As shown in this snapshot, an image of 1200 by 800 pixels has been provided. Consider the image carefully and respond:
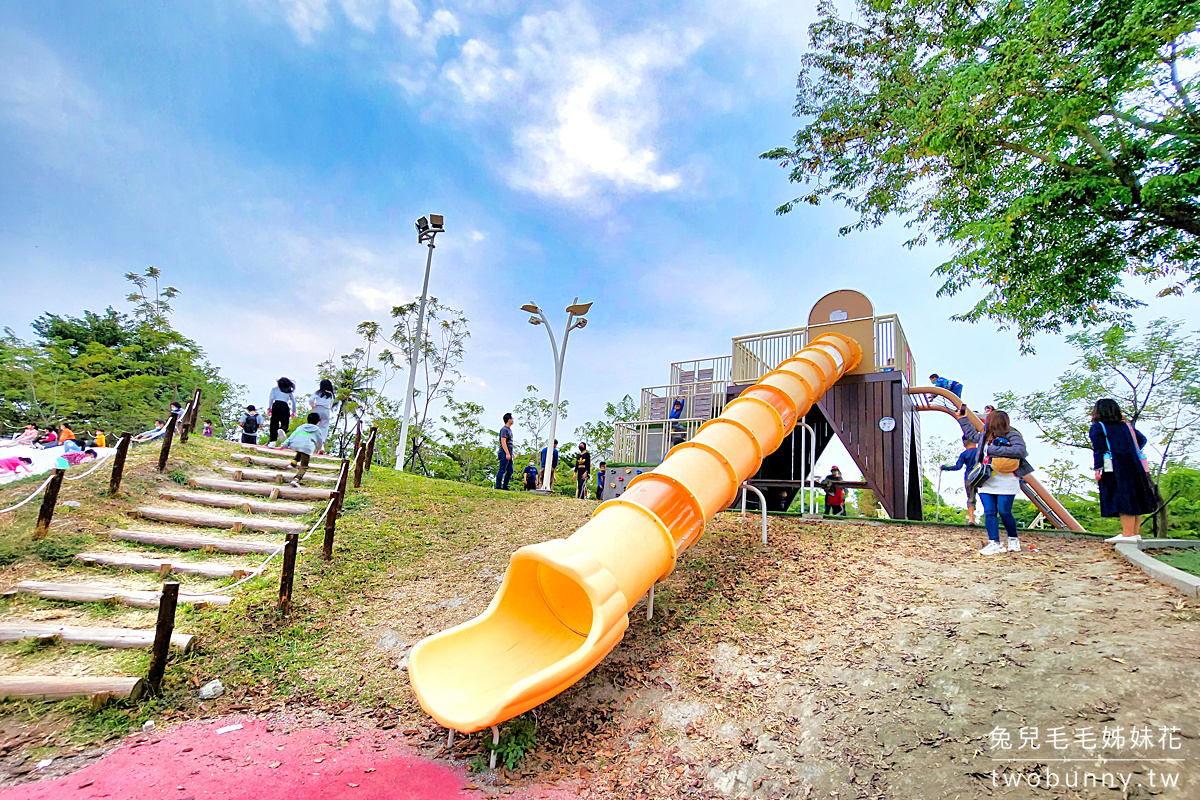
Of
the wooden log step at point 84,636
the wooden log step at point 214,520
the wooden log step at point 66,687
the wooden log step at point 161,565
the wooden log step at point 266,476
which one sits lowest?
the wooden log step at point 66,687

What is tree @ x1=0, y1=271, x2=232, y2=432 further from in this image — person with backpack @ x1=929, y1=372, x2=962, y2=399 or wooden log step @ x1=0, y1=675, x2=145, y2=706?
person with backpack @ x1=929, y1=372, x2=962, y2=399

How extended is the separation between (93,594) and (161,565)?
66 centimetres

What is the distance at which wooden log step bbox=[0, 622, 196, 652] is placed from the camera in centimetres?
399

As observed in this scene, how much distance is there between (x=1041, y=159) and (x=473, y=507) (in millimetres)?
10341

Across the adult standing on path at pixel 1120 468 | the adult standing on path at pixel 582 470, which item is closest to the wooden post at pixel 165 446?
the adult standing on path at pixel 582 470

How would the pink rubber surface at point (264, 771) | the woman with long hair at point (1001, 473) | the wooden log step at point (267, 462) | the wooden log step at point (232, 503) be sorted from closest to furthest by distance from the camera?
the pink rubber surface at point (264, 771), the woman with long hair at point (1001, 473), the wooden log step at point (232, 503), the wooden log step at point (267, 462)

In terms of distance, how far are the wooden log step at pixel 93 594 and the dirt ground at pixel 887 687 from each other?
1.71 metres

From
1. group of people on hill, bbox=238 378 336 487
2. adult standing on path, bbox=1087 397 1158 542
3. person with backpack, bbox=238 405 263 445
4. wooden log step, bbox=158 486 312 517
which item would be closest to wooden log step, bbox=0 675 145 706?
wooden log step, bbox=158 486 312 517

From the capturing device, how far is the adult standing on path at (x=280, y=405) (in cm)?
995

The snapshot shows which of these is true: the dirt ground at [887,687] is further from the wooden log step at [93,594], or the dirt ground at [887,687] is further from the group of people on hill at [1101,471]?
the wooden log step at [93,594]

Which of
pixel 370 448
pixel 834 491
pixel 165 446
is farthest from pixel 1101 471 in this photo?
pixel 165 446

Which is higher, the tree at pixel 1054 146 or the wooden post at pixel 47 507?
the tree at pixel 1054 146

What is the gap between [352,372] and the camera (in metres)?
21.0

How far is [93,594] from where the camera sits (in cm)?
469
